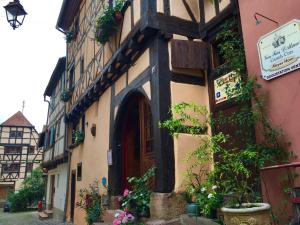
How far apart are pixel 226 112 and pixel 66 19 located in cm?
1124

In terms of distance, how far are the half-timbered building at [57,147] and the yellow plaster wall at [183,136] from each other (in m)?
8.74

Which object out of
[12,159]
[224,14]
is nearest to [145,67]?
[224,14]

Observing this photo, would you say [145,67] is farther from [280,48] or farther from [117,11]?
[280,48]

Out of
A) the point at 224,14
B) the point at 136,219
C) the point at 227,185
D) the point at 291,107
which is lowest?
the point at 136,219

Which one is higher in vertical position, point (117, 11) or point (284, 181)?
point (117, 11)

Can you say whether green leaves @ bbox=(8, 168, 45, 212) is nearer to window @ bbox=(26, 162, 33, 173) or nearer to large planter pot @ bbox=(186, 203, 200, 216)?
window @ bbox=(26, 162, 33, 173)

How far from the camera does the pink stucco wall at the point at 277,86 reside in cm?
353

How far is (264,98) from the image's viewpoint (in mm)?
3908

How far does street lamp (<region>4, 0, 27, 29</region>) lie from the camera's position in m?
4.78

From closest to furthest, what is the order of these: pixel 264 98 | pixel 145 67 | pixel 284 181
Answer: pixel 284 181
pixel 264 98
pixel 145 67

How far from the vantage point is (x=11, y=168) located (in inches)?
1268

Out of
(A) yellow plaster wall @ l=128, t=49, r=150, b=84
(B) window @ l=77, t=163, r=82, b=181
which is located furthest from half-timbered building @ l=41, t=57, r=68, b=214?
(A) yellow plaster wall @ l=128, t=49, r=150, b=84

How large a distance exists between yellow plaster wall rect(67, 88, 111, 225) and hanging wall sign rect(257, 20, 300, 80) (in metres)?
4.63

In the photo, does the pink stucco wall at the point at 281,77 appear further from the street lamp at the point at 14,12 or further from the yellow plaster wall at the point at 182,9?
the street lamp at the point at 14,12
